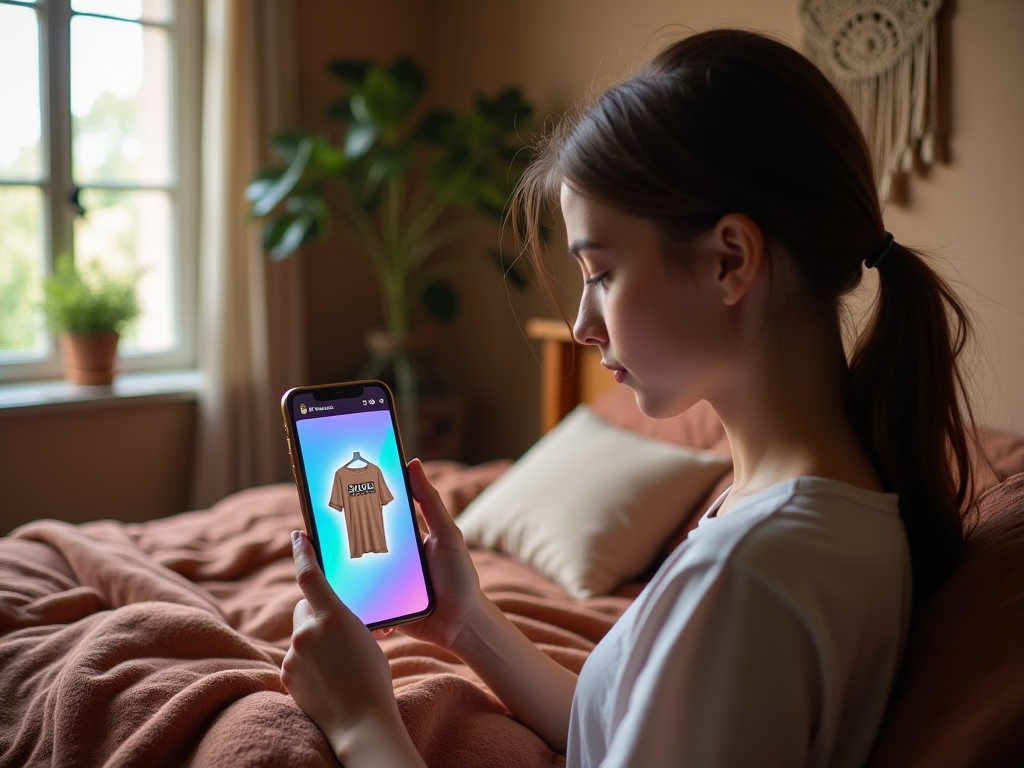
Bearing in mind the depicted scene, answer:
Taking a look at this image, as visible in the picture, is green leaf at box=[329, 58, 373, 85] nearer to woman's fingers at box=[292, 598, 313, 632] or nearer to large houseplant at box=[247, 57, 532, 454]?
large houseplant at box=[247, 57, 532, 454]

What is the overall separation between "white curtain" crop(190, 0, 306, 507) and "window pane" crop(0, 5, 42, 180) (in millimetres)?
521

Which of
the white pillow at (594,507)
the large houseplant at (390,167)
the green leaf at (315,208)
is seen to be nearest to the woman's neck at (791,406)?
the white pillow at (594,507)

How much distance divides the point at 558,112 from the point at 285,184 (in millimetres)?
961

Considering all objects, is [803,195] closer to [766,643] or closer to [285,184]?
[766,643]

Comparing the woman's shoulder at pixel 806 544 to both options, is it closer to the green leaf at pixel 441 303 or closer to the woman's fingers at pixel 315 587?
the woman's fingers at pixel 315 587

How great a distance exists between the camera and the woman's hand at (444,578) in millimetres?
1026

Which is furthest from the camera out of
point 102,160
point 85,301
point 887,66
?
point 102,160

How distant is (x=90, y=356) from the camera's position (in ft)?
9.62

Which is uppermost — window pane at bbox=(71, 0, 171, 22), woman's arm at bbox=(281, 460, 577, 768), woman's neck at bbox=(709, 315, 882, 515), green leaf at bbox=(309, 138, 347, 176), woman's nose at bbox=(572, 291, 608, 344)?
window pane at bbox=(71, 0, 171, 22)

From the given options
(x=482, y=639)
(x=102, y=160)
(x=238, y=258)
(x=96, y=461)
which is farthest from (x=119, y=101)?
(x=482, y=639)

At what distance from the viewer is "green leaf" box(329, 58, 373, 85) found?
10.2 ft

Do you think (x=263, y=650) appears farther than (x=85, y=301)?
No

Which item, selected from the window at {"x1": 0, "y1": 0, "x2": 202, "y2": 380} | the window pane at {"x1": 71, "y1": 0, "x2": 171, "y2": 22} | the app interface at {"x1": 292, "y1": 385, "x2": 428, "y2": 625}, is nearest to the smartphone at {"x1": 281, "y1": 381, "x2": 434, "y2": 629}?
the app interface at {"x1": 292, "y1": 385, "x2": 428, "y2": 625}

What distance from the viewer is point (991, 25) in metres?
1.84
